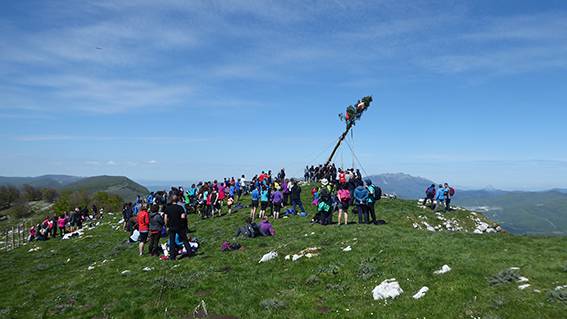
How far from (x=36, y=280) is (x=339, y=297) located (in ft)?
53.8

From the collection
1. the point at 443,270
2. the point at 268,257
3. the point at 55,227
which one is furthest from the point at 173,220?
the point at 55,227

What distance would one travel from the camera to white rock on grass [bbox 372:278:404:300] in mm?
11070

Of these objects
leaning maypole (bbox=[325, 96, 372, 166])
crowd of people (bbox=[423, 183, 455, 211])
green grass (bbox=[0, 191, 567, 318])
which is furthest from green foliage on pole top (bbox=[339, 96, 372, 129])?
green grass (bbox=[0, 191, 567, 318])

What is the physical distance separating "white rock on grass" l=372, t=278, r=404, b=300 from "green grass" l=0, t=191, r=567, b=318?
28 cm

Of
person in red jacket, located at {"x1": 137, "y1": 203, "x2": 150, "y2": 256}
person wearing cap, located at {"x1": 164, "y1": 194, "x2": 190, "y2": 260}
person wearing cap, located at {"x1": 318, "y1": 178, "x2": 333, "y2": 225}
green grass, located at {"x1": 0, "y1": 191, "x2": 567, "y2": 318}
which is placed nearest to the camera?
green grass, located at {"x1": 0, "y1": 191, "x2": 567, "y2": 318}

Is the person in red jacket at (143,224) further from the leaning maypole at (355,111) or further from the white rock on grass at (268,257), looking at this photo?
the leaning maypole at (355,111)

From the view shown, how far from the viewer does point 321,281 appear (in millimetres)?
13070

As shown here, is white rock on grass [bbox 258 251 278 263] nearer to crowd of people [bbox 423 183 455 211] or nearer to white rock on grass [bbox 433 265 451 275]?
white rock on grass [bbox 433 265 451 275]

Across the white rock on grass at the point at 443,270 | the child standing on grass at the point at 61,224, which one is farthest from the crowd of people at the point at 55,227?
the white rock on grass at the point at 443,270

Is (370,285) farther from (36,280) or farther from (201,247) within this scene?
(36,280)

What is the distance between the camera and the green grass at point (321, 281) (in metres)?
9.99

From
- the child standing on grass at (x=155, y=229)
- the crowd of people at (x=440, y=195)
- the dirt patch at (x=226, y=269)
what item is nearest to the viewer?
the dirt patch at (x=226, y=269)

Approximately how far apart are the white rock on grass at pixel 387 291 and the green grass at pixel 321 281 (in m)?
0.28

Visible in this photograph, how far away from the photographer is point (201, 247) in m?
21.0
